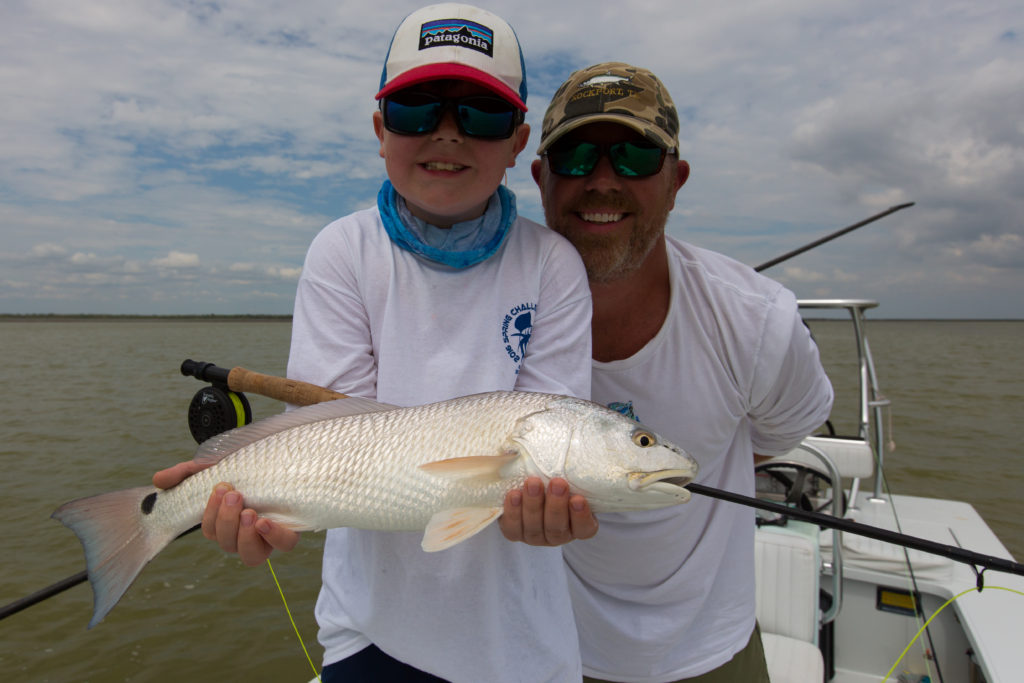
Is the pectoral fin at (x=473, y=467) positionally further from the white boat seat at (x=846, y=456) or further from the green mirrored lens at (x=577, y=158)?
the white boat seat at (x=846, y=456)

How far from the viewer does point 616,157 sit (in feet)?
8.75

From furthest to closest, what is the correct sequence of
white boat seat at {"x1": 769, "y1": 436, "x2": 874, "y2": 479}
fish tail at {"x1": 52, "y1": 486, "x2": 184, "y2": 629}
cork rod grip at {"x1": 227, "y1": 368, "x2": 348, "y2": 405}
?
white boat seat at {"x1": 769, "y1": 436, "x2": 874, "y2": 479}
cork rod grip at {"x1": 227, "y1": 368, "x2": 348, "y2": 405}
fish tail at {"x1": 52, "y1": 486, "x2": 184, "y2": 629}

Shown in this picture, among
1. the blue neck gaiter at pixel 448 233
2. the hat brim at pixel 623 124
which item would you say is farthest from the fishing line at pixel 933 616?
the blue neck gaiter at pixel 448 233

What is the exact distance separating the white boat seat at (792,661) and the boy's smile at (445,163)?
331 cm

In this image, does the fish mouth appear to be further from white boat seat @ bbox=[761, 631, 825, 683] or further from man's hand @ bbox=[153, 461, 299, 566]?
white boat seat @ bbox=[761, 631, 825, 683]

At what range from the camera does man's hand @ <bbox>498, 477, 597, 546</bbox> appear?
1.84m

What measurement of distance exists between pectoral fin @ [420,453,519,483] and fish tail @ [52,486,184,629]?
0.92m

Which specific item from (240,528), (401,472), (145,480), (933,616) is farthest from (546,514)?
(145,480)

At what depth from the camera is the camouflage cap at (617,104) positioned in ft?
8.59

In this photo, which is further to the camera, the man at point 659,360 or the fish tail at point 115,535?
the man at point 659,360

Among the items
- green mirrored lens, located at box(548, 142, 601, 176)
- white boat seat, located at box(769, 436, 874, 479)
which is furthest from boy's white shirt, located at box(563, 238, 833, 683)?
white boat seat, located at box(769, 436, 874, 479)

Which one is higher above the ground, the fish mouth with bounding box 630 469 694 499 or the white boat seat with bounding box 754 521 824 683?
the fish mouth with bounding box 630 469 694 499

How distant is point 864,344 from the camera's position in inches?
230

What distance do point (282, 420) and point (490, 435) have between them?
74 centimetres
